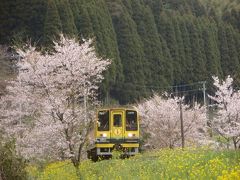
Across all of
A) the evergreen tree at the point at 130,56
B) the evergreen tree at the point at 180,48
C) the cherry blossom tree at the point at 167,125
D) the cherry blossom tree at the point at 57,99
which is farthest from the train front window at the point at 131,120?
the evergreen tree at the point at 180,48

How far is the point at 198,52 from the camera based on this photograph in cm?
5694

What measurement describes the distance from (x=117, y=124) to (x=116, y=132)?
0.37 m

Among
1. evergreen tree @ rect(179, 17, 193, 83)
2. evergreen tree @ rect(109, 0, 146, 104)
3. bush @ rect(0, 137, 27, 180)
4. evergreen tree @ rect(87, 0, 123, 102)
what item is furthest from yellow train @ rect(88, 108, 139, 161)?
evergreen tree @ rect(179, 17, 193, 83)

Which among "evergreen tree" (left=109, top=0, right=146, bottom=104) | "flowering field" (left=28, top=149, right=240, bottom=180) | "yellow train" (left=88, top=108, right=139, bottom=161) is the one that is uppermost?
"evergreen tree" (left=109, top=0, right=146, bottom=104)

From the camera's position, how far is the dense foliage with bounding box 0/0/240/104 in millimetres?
42344

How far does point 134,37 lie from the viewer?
49.4 metres

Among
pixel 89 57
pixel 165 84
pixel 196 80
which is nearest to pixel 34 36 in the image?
pixel 165 84

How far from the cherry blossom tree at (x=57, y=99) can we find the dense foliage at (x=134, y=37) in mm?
17204

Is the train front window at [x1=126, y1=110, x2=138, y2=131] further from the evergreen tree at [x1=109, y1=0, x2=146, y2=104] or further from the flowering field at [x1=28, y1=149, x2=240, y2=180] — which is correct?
the evergreen tree at [x1=109, y1=0, x2=146, y2=104]

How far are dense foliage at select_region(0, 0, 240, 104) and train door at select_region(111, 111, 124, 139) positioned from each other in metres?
16.6

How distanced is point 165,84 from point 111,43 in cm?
826

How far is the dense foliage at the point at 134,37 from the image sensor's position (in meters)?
42.3

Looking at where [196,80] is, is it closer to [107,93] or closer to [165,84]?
[165,84]

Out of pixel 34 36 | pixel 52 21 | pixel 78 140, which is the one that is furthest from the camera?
pixel 34 36
